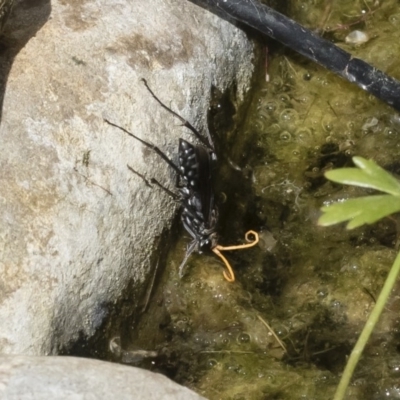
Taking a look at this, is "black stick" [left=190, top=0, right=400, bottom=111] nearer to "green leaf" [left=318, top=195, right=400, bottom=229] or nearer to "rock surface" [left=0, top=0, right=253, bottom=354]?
"rock surface" [left=0, top=0, right=253, bottom=354]

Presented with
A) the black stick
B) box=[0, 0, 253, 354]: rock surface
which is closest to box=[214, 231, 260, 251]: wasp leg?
box=[0, 0, 253, 354]: rock surface

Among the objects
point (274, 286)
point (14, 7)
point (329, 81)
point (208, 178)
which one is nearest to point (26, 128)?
point (14, 7)

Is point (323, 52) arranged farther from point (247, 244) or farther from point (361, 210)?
point (361, 210)

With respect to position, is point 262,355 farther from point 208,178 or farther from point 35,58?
point 35,58

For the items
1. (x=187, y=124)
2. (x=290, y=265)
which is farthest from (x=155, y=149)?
(x=290, y=265)

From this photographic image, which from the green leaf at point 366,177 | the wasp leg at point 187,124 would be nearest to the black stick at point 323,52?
the wasp leg at point 187,124
